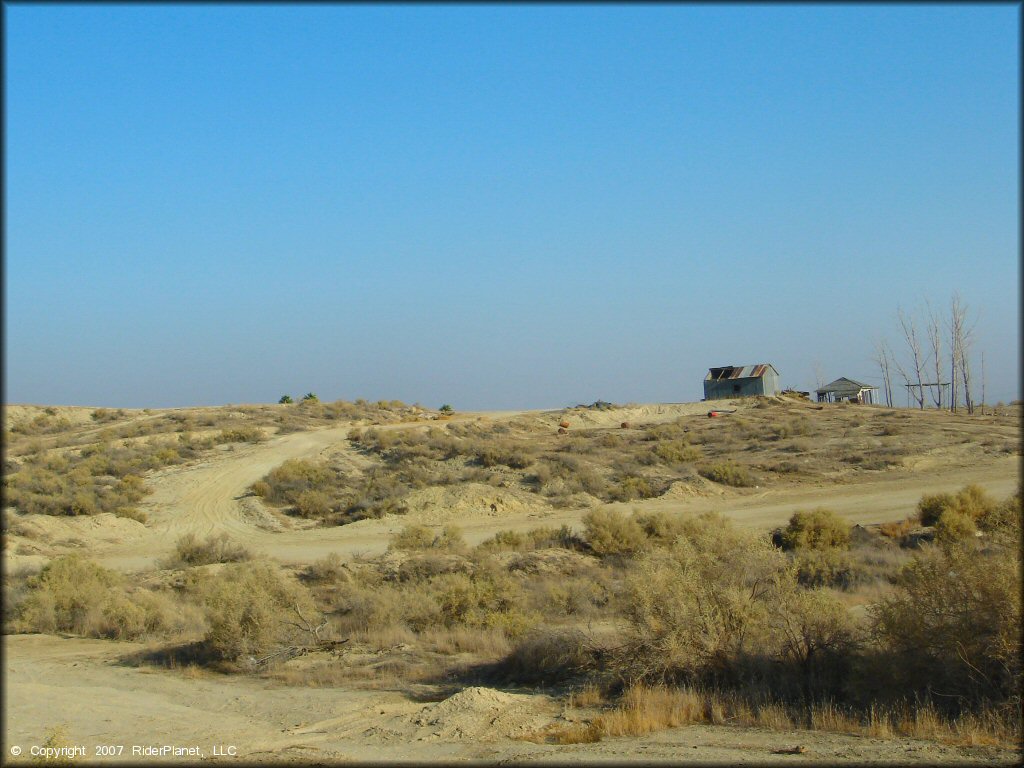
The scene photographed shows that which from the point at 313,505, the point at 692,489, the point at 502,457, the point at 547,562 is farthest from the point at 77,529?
the point at 692,489

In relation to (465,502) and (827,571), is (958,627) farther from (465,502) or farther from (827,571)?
(465,502)

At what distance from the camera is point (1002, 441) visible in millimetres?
42062

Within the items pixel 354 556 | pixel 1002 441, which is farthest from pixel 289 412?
pixel 1002 441

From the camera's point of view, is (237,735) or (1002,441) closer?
(237,735)

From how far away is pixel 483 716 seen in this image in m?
11.4

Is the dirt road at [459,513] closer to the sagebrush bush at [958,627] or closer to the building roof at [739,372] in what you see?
the sagebrush bush at [958,627]

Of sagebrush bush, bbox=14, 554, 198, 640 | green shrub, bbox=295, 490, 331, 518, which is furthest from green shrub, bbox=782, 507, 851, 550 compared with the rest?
green shrub, bbox=295, 490, 331, 518

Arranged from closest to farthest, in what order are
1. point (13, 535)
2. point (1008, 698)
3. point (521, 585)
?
point (1008, 698)
point (521, 585)
point (13, 535)

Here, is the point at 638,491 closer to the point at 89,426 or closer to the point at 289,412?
Result: the point at 289,412

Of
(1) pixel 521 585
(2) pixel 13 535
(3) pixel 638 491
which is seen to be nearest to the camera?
(1) pixel 521 585

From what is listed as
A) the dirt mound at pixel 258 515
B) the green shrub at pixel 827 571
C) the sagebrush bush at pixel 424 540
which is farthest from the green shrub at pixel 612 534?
the dirt mound at pixel 258 515

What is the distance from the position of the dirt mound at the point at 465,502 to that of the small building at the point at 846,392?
47.0 m

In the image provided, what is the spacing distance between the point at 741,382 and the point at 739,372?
5.82ft

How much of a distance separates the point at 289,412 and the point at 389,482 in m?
32.7
